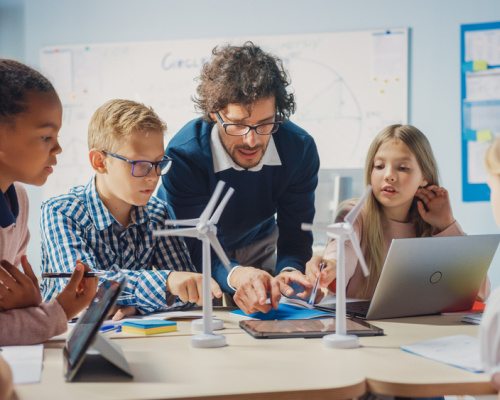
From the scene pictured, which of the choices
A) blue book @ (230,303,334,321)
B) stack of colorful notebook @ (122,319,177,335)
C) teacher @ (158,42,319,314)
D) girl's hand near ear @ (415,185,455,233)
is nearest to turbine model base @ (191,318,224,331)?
stack of colorful notebook @ (122,319,177,335)

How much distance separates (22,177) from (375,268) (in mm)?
1280

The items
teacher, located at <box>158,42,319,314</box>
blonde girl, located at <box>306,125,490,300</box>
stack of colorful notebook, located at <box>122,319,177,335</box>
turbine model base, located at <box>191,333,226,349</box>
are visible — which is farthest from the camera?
blonde girl, located at <box>306,125,490,300</box>

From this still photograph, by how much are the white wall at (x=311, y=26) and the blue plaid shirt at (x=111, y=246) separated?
2.16 m

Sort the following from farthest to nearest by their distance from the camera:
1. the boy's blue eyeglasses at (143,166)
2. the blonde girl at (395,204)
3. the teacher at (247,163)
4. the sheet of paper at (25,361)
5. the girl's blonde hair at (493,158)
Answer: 1. the blonde girl at (395,204)
2. the teacher at (247,163)
3. the boy's blue eyeglasses at (143,166)
4. the girl's blonde hair at (493,158)
5. the sheet of paper at (25,361)

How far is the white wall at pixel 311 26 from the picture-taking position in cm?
356

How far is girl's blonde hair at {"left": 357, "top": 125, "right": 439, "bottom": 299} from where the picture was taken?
84.8 inches

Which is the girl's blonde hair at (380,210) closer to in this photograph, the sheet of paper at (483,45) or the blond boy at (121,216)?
the blond boy at (121,216)

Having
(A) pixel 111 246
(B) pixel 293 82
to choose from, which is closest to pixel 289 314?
(A) pixel 111 246

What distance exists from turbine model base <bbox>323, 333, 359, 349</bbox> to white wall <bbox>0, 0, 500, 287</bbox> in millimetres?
2567

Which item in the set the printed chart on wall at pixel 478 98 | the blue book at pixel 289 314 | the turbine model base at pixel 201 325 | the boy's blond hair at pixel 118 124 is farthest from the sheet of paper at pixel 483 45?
the turbine model base at pixel 201 325

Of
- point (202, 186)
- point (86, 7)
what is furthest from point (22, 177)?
point (86, 7)

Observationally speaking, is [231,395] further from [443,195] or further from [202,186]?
[443,195]

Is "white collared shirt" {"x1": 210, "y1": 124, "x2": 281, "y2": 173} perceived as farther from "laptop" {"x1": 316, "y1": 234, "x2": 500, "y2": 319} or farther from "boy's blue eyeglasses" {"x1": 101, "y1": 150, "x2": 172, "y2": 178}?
"laptop" {"x1": 316, "y1": 234, "x2": 500, "y2": 319}

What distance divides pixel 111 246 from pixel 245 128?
1.90 ft
